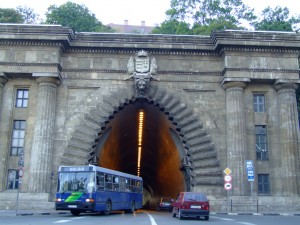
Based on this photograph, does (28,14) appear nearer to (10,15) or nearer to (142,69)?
(10,15)

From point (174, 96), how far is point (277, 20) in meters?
23.1

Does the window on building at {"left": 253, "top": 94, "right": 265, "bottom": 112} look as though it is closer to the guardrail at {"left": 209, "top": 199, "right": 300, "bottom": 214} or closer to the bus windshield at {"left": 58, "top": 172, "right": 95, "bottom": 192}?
the guardrail at {"left": 209, "top": 199, "right": 300, "bottom": 214}

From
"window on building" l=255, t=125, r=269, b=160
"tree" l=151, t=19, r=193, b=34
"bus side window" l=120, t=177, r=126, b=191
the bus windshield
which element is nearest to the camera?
the bus windshield

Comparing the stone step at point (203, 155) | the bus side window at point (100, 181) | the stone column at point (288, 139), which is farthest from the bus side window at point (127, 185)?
the stone column at point (288, 139)

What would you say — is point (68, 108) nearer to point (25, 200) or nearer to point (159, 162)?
point (25, 200)

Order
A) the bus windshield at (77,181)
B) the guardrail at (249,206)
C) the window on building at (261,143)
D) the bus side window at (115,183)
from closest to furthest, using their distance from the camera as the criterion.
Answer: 1. the bus windshield at (77,181)
2. the bus side window at (115,183)
3. the guardrail at (249,206)
4. the window on building at (261,143)

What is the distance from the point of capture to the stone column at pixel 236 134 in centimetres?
2994

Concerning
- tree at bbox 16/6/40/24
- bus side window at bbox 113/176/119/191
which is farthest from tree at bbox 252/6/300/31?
tree at bbox 16/6/40/24

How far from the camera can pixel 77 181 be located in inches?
945

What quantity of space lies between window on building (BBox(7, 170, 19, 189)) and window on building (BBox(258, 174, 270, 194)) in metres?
17.7

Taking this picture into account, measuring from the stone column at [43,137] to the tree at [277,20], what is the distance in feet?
87.4

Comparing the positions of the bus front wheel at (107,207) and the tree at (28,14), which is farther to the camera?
the tree at (28,14)

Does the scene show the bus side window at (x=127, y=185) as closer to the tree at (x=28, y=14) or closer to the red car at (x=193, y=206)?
the red car at (x=193, y=206)

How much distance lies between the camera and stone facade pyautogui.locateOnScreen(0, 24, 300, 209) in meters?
30.6
